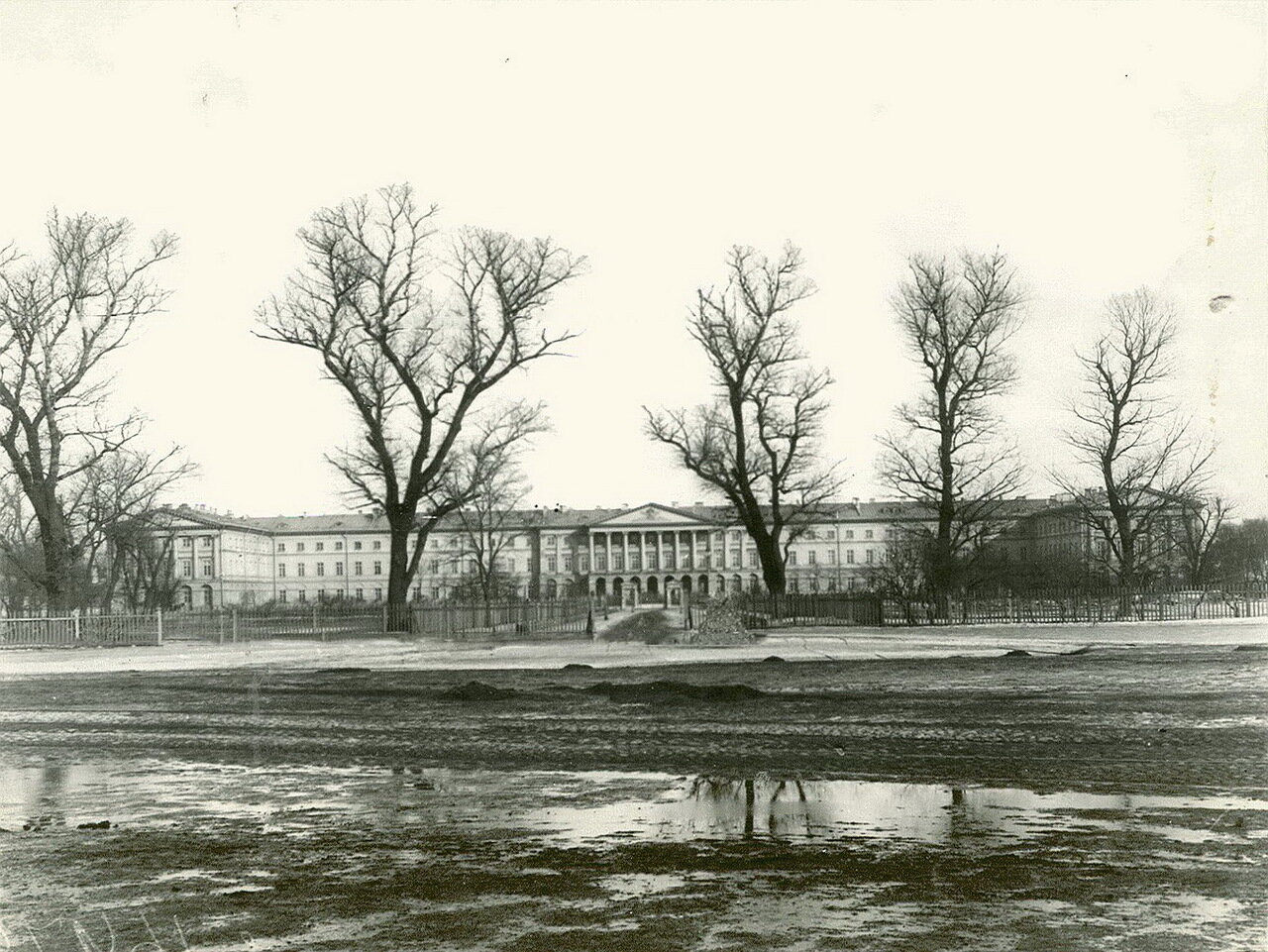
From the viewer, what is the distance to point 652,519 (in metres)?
132

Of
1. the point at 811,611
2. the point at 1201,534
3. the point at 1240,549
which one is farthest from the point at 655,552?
the point at 811,611

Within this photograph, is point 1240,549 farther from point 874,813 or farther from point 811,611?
point 874,813

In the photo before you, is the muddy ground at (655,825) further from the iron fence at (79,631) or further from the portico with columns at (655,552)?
the portico with columns at (655,552)

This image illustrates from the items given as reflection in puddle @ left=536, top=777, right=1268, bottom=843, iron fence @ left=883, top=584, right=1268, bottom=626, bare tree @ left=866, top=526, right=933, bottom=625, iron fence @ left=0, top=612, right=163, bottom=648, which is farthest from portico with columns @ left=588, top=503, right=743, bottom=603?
reflection in puddle @ left=536, top=777, right=1268, bottom=843

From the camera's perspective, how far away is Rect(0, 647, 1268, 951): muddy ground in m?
5.28

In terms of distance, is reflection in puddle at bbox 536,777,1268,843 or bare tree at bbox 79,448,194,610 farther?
bare tree at bbox 79,448,194,610

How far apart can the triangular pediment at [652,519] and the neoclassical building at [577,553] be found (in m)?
0.11

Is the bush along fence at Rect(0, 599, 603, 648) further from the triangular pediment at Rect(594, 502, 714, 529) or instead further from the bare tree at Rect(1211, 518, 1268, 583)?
the triangular pediment at Rect(594, 502, 714, 529)

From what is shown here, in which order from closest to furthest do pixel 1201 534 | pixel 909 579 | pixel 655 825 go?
pixel 655 825, pixel 909 579, pixel 1201 534

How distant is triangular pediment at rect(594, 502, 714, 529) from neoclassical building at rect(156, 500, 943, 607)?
114mm

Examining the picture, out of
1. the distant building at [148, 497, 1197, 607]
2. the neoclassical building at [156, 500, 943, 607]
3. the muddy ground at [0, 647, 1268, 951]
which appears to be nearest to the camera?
the muddy ground at [0, 647, 1268, 951]

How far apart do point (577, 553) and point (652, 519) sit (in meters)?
10.1

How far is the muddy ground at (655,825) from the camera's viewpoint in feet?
17.3

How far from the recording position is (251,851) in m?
6.93
